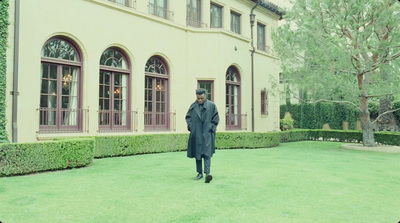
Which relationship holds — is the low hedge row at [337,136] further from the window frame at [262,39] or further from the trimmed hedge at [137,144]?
the trimmed hedge at [137,144]

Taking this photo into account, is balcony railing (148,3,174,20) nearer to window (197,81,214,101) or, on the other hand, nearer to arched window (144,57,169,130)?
arched window (144,57,169,130)

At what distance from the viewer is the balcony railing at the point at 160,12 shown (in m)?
13.0

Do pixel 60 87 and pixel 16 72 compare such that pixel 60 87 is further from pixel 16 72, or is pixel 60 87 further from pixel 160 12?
pixel 160 12

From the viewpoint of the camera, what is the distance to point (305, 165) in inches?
354

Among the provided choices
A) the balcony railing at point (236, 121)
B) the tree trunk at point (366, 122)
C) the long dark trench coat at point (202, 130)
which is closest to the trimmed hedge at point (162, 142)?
the balcony railing at point (236, 121)

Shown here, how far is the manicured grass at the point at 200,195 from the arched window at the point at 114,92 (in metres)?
3.49

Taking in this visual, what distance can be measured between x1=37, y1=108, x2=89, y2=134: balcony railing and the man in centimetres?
541

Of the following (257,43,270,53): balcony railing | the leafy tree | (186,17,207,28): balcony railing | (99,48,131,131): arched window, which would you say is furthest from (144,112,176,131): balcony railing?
(257,43,270,53): balcony railing

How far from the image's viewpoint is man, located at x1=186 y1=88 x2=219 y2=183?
628 centimetres

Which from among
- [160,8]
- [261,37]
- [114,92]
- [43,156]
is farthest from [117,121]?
[261,37]

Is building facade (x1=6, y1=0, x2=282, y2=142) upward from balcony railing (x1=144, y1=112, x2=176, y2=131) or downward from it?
upward

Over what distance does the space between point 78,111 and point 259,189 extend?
7.25 metres

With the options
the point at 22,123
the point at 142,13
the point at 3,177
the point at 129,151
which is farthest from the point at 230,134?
the point at 3,177

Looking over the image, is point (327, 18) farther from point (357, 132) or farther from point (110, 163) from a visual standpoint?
point (110, 163)
